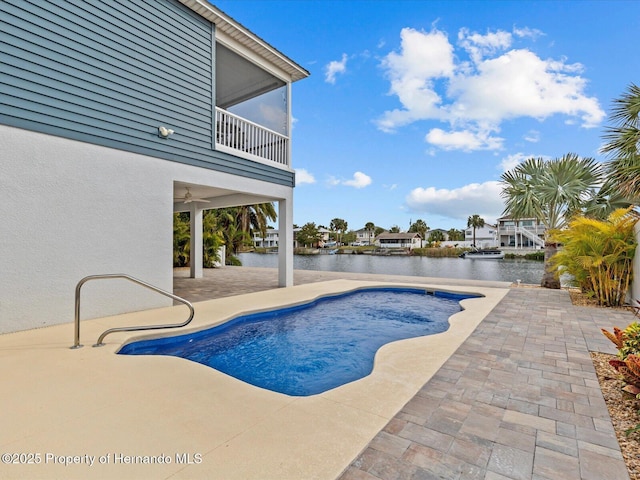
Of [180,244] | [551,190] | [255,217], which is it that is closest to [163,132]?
[180,244]

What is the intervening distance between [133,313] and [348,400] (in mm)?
4878

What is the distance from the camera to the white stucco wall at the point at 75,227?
459cm

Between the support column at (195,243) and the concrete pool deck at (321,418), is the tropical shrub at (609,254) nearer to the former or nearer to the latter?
the concrete pool deck at (321,418)

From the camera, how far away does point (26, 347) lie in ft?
13.0

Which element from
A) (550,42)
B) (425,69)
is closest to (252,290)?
(425,69)

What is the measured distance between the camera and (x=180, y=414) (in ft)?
8.09

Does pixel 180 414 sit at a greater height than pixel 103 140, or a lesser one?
lesser

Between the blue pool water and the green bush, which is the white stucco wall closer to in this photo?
the blue pool water

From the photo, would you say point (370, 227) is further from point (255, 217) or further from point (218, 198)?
point (218, 198)

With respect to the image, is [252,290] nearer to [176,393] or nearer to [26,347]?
[26,347]

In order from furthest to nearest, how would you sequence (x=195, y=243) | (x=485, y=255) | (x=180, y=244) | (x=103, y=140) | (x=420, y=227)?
(x=420, y=227) → (x=485, y=255) → (x=180, y=244) → (x=195, y=243) → (x=103, y=140)

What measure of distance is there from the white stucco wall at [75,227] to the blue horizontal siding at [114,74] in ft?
1.08

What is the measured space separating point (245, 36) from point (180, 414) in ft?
26.4

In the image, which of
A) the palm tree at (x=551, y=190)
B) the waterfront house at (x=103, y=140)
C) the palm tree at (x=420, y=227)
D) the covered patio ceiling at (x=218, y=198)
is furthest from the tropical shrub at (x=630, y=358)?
the palm tree at (x=420, y=227)
